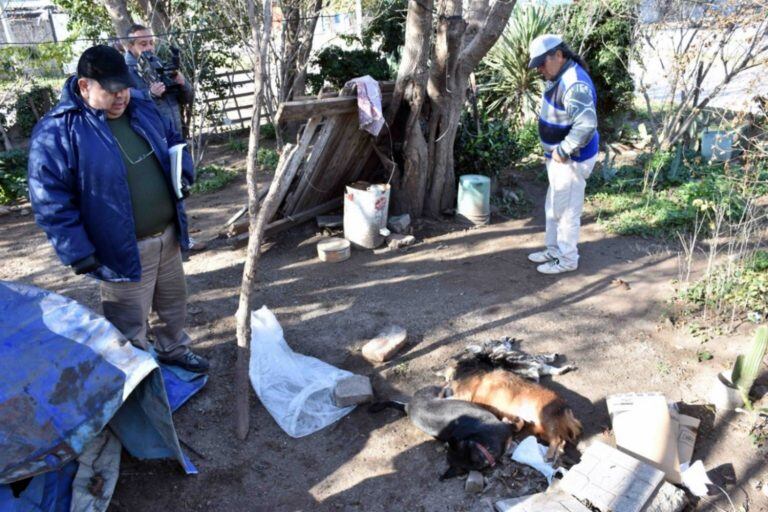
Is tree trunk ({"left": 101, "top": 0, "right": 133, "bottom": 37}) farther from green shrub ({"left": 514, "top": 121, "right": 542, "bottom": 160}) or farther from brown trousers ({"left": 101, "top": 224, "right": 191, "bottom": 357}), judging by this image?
green shrub ({"left": 514, "top": 121, "right": 542, "bottom": 160})

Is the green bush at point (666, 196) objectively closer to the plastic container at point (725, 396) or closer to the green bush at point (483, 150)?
the green bush at point (483, 150)

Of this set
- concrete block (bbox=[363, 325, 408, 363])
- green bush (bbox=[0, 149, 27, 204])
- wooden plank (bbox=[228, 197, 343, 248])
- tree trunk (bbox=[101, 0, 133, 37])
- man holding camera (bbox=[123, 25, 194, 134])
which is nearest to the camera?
concrete block (bbox=[363, 325, 408, 363])

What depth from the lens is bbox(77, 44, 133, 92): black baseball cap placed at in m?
2.77

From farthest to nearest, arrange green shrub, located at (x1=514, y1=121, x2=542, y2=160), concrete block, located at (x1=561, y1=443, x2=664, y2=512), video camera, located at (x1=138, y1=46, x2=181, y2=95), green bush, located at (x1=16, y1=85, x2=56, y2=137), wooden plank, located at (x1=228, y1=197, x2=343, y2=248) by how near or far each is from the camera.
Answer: green bush, located at (x1=16, y1=85, x2=56, y2=137) < green shrub, located at (x1=514, y1=121, x2=542, y2=160) < wooden plank, located at (x1=228, y1=197, x2=343, y2=248) < video camera, located at (x1=138, y1=46, x2=181, y2=95) < concrete block, located at (x1=561, y1=443, x2=664, y2=512)

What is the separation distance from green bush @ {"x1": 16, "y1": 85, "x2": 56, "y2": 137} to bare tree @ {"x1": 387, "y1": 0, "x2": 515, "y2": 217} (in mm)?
6951

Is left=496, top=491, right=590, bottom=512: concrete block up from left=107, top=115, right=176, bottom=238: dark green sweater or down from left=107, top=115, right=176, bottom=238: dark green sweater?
down

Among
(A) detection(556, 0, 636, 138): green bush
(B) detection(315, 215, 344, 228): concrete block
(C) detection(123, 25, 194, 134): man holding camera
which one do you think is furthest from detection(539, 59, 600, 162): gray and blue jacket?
(A) detection(556, 0, 636, 138): green bush

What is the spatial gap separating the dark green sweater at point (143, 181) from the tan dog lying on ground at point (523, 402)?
2.08m

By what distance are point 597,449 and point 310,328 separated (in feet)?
7.74

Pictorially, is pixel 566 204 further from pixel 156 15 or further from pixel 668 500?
pixel 156 15

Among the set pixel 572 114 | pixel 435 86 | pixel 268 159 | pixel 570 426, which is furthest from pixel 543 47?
pixel 268 159

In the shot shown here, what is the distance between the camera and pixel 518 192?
700 cm

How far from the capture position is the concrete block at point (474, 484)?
2.93 metres

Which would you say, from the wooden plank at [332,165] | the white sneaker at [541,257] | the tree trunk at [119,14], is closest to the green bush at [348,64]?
the tree trunk at [119,14]
